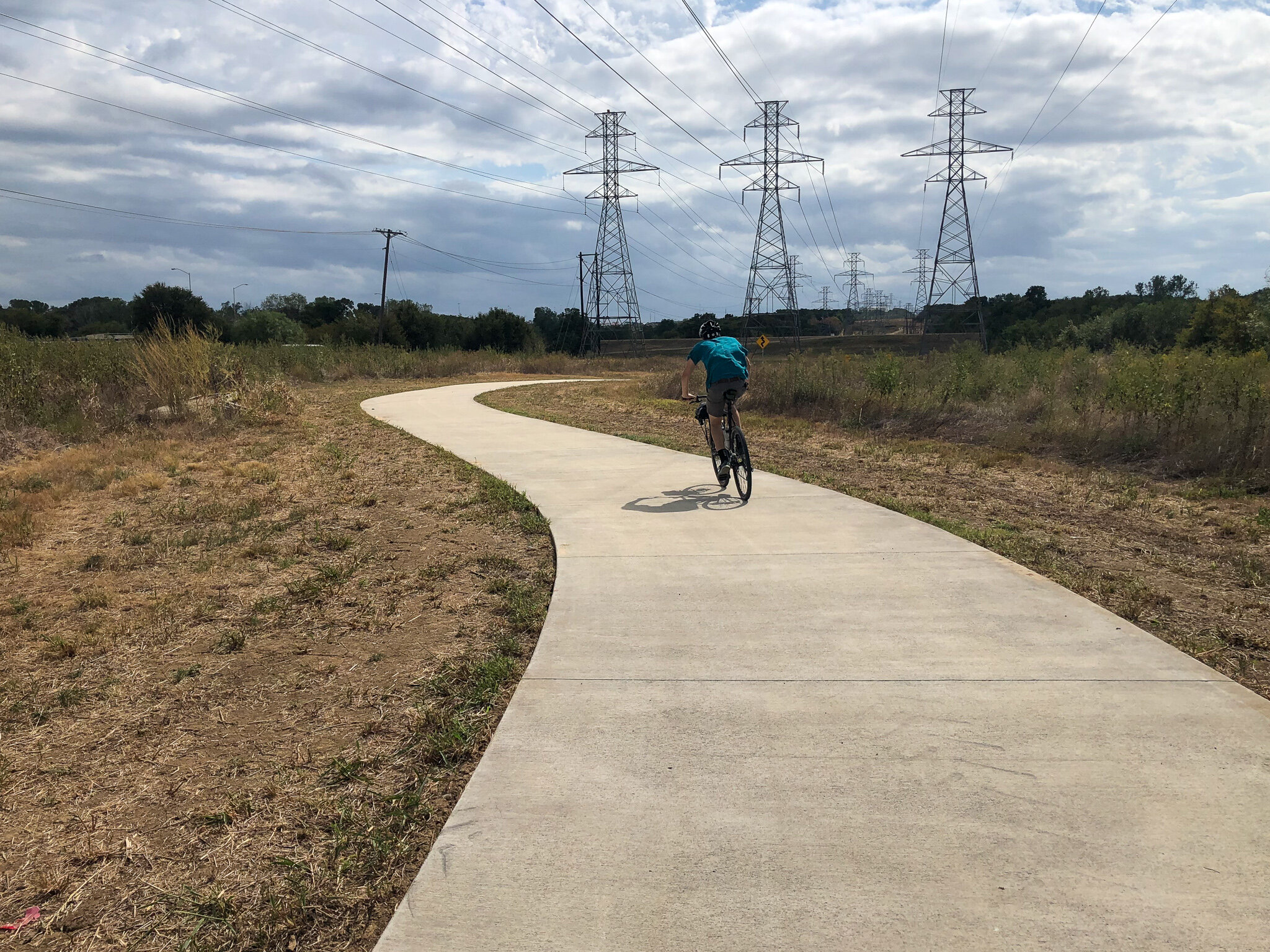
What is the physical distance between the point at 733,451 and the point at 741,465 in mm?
230

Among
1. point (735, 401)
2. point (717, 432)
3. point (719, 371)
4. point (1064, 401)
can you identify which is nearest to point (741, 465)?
point (717, 432)

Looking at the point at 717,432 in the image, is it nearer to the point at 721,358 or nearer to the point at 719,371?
the point at 719,371

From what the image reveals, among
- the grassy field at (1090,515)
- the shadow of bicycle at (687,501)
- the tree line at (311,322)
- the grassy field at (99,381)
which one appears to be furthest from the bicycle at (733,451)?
the tree line at (311,322)

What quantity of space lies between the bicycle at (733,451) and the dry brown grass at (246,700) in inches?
84.9

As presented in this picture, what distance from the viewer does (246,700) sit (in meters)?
4.45

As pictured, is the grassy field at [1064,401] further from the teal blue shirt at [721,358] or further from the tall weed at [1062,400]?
the teal blue shirt at [721,358]

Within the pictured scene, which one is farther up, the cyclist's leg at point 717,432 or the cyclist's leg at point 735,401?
the cyclist's leg at point 735,401

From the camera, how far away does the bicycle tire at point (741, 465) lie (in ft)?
30.2

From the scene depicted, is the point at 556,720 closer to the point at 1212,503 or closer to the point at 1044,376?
the point at 1212,503

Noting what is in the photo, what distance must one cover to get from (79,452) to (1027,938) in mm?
14592

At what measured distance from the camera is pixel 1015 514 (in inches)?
351

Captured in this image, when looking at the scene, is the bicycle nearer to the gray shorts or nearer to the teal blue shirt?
the gray shorts

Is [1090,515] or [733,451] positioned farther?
[733,451]

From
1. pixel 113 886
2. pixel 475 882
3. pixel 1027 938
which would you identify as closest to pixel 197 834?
pixel 113 886
